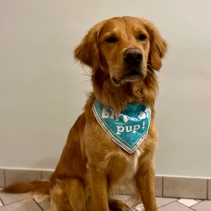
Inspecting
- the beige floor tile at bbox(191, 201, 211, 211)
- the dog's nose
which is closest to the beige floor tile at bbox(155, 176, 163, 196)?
the beige floor tile at bbox(191, 201, 211, 211)

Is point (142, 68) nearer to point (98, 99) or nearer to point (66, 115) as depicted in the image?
point (98, 99)

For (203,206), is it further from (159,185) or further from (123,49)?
(123,49)

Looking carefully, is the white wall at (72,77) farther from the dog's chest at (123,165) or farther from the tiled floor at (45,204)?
the dog's chest at (123,165)

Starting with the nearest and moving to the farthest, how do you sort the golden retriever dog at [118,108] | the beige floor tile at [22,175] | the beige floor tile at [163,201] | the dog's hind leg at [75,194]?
the golden retriever dog at [118,108] < the dog's hind leg at [75,194] < the beige floor tile at [163,201] < the beige floor tile at [22,175]

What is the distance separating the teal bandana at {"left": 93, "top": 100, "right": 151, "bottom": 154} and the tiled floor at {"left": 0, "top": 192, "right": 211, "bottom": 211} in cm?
66

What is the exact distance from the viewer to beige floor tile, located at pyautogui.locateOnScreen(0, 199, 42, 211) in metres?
1.74

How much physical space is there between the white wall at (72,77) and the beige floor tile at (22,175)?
0.09 meters

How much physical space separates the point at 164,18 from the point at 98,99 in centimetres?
73

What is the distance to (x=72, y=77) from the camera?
6.03 feet

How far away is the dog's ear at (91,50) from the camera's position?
1.31m

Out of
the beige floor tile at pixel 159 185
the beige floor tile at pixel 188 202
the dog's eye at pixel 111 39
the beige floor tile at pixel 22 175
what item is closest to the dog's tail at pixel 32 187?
the beige floor tile at pixel 22 175

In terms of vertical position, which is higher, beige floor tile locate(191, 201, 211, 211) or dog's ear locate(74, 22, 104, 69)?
dog's ear locate(74, 22, 104, 69)

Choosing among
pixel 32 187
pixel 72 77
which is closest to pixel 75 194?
pixel 32 187

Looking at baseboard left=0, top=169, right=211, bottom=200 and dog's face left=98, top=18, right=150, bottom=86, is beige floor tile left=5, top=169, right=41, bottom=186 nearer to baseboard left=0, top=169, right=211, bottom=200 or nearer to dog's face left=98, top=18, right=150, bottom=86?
baseboard left=0, top=169, right=211, bottom=200
